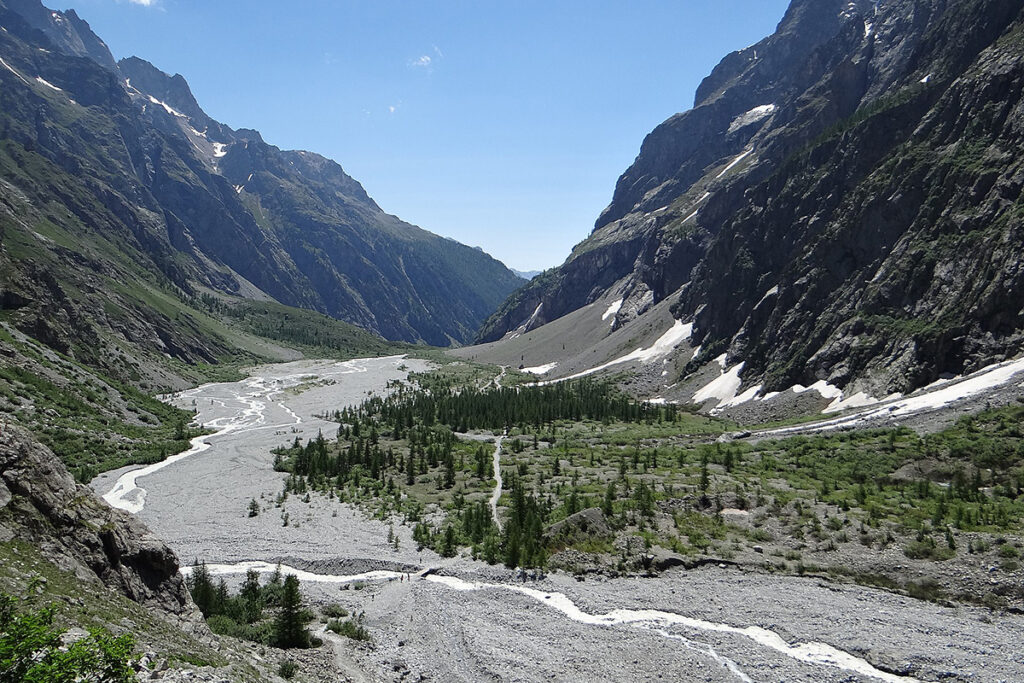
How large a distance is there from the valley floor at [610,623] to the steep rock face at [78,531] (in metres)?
6.57

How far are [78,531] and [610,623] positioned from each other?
66.4 feet

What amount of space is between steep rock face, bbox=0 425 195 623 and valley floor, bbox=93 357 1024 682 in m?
6.57

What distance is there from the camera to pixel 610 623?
24.8 meters

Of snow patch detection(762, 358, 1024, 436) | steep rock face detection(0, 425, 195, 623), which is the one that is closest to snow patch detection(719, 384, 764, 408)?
snow patch detection(762, 358, 1024, 436)

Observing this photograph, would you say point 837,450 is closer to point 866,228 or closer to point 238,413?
point 866,228

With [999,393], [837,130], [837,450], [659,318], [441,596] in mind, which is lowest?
[441,596]

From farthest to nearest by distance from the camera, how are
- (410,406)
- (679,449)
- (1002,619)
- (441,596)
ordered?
(410,406) < (679,449) < (441,596) < (1002,619)

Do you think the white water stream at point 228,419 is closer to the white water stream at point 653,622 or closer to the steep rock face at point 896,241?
the white water stream at point 653,622

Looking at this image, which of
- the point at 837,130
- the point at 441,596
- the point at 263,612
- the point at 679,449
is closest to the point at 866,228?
the point at 837,130

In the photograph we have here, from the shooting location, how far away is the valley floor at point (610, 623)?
20.6m

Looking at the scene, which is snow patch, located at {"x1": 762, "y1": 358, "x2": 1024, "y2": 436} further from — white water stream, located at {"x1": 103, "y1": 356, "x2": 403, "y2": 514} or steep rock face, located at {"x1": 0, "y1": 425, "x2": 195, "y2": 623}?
white water stream, located at {"x1": 103, "y1": 356, "x2": 403, "y2": 514}

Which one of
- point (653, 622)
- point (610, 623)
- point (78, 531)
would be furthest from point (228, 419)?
point (653, 622)

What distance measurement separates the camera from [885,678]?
19.5 m

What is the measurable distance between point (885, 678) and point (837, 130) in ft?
445
